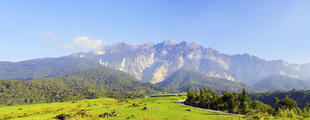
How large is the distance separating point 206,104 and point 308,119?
85562 mm

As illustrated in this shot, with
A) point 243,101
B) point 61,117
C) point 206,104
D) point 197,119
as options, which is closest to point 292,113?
point 197,119

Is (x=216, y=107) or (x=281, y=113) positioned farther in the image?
(x=216, y=107)

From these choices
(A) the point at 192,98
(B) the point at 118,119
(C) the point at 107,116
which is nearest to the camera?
(B) the point at 118,119

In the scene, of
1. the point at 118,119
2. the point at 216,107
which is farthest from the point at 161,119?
the point at 216,107

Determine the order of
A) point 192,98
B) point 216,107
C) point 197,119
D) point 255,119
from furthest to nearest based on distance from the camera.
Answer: point 192,98, point 216,107, point 197,119, point 255,119

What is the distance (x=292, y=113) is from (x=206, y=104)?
90.0m

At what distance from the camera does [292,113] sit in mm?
7770

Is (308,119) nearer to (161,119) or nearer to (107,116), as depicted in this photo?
(161,119)

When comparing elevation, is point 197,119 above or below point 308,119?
below

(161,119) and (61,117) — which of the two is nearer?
(161,119)

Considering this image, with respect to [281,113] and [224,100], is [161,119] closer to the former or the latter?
[281,113]

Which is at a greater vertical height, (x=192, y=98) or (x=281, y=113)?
(x=281, y=113)

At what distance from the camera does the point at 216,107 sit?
85438mm

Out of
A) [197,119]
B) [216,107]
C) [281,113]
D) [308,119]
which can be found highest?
[281,113]
